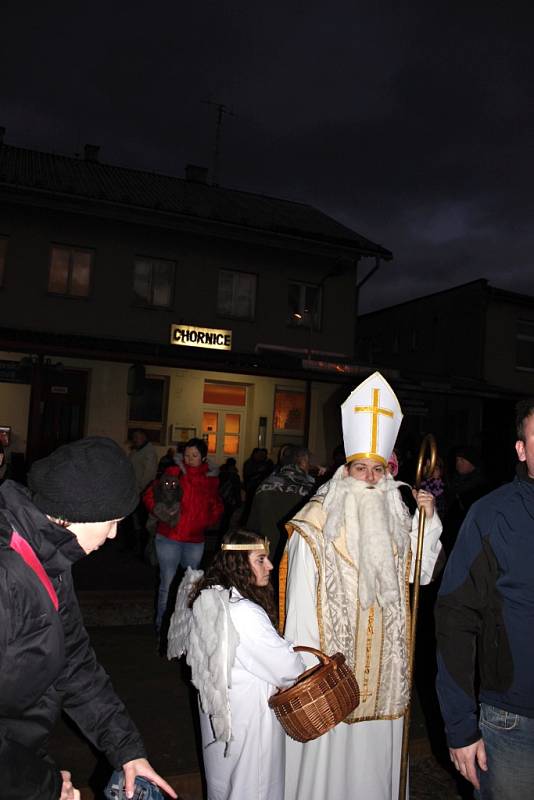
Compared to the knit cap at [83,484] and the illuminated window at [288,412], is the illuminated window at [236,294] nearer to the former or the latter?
the illuminated window at [288,412]

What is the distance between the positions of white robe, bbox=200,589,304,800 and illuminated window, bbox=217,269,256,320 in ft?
50.1

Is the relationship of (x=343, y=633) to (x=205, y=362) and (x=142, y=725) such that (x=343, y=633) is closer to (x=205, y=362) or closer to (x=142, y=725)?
(x=142, y=725)

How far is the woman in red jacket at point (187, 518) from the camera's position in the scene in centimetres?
→ 663

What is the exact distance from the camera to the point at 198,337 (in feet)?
56.1

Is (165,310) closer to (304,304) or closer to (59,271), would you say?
(59,271)

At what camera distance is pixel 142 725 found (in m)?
4.74

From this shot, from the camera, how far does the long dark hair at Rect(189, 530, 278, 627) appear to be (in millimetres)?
3391

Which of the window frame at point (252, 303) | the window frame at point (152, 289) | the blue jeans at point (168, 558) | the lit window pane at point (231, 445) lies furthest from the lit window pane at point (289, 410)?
the blue jeans at point (168, 558)

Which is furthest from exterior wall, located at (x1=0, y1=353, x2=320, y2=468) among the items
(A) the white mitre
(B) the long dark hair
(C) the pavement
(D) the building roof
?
(B) the long dark hair

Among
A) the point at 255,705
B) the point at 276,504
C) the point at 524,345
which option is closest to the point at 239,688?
the point at 255,705

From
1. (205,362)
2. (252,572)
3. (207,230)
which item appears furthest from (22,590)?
(207,230)

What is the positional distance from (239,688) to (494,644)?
1249mm

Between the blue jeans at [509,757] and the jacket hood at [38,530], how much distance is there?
6.15 ft

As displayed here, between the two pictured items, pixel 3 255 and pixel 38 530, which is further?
pixel 3 255
